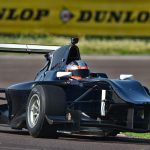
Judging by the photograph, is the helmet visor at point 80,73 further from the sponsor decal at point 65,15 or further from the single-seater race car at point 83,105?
the sponsor decal at point 65,15

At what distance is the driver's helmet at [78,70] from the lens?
34.6 ft

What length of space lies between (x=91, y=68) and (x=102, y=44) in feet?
18.3

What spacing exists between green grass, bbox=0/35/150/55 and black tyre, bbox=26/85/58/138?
61.9 feet

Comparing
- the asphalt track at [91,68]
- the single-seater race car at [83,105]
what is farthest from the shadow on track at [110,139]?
the single-seater race car at [83,105]

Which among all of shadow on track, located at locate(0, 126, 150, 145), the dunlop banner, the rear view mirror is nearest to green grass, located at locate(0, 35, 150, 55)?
the dunlop banner

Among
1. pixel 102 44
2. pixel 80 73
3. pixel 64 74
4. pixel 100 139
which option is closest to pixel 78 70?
pixel 80 73

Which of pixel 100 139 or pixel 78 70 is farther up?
pixel 78 70

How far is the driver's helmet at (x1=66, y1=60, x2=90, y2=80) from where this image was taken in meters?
10.5

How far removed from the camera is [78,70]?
34.6 feet

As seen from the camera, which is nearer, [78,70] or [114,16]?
[78,70]

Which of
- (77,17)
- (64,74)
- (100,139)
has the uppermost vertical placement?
(77,17)

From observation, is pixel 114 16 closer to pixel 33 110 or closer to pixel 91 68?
pixel 91 68

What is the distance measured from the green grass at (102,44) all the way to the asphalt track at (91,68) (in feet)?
4.95

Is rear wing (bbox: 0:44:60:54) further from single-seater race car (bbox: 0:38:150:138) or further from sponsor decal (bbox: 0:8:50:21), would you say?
sponsor decal (bbox: 0:8:50:21)
